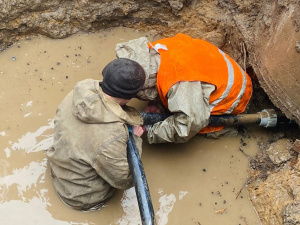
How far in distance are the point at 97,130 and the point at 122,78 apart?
38cm

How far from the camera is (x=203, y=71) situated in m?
3.07

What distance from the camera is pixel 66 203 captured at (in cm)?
311

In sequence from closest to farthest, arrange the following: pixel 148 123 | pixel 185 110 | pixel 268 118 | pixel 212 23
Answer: pixel 185 110, pixel 148 123, pixel 268 118, pixel 212 23

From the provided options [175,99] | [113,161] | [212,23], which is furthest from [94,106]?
[212,23]

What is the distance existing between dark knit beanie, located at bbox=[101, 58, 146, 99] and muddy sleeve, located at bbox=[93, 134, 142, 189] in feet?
0.96

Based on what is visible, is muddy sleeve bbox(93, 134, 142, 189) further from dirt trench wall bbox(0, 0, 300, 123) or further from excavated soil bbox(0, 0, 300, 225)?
dirt trench wall bbox(0, 0, 300, 123)

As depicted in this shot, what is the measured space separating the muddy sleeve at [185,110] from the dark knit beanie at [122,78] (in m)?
0.38

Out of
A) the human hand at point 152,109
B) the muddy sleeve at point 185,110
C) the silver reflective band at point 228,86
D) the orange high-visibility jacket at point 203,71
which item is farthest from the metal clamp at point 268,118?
the human hand at point 152,109

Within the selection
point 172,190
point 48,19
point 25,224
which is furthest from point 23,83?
point 172,190

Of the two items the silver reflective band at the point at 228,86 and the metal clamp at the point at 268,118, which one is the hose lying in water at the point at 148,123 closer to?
the metal clamp at the point at 268,118

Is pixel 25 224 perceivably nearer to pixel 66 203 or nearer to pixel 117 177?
pixel 66 203

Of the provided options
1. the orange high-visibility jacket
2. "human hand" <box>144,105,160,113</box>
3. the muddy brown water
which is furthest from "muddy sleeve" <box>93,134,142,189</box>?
"human hand" <box>144,105,160,113</box>

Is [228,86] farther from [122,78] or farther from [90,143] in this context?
[90,143]

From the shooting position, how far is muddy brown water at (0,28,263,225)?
123 inches
